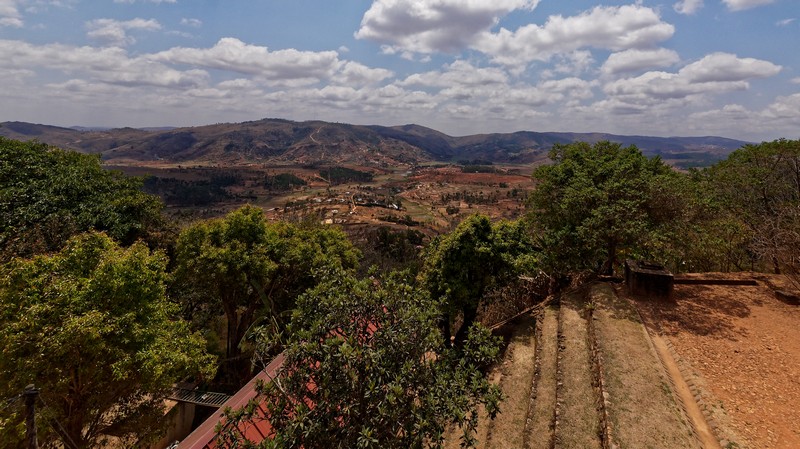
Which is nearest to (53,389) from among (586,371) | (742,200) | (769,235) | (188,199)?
(586,371)

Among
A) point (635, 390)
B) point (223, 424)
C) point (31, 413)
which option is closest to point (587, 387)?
point (635, 390)

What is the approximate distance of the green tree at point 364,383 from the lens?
5.53m

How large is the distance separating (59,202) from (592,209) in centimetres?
2576

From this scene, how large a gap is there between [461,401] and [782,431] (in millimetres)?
8069

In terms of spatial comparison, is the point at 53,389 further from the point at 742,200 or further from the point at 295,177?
the point at 295,177

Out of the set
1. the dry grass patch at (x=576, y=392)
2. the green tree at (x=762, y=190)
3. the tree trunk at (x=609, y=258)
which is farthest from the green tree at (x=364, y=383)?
the green tree at (x=762, y=190)

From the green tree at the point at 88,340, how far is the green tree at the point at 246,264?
4526 millimetres

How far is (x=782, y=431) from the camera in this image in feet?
26.2

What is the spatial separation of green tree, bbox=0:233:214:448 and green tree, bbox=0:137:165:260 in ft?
23.6

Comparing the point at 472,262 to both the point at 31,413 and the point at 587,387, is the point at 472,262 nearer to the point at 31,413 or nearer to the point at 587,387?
the point at 587,387

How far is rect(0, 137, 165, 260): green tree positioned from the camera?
1582 cm

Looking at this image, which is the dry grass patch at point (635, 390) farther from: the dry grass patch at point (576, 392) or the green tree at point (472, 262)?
the green tree at point (472, 262)

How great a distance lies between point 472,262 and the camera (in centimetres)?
1552

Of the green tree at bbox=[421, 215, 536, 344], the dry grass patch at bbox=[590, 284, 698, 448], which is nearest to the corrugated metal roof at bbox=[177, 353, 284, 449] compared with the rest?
the green tree at bbox=[421, 215, 536, 344]
